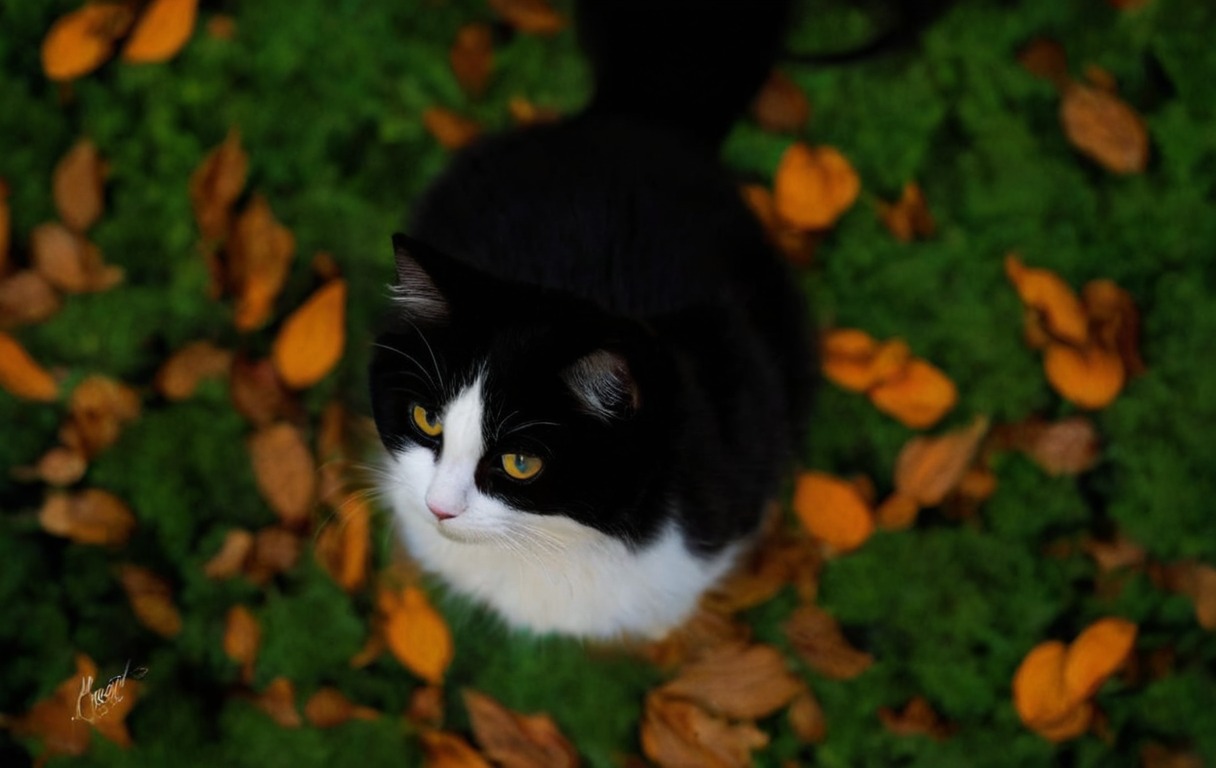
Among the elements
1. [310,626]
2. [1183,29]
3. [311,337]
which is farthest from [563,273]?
[1183,29]

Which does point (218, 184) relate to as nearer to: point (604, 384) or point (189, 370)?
point (189, 370)

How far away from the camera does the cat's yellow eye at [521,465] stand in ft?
3.58

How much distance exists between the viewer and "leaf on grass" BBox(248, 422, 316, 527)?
1618 millimetres

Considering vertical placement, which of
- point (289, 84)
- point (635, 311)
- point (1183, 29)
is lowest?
point (289, 84)

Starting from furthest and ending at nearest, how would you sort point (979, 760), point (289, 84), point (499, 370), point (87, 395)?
1. point (289, 84)
2. point (87, 395)
3. point (979, 760)
4. point (499, 370)

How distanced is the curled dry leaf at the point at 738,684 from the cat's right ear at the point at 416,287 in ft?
2.42

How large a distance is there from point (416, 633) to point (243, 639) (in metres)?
0.26

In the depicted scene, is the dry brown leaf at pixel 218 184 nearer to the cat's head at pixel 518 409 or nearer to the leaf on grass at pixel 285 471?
the leaf on grass at pixel 285 471

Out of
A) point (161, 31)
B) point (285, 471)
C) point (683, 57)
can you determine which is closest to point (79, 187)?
point (161, 31)

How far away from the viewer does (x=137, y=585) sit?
1564 millimetres

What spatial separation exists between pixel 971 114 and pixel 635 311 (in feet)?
2.97

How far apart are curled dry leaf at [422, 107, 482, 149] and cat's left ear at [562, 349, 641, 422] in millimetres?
884

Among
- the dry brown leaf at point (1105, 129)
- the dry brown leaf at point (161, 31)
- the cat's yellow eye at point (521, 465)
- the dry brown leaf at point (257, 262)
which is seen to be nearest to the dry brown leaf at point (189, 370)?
the dry brown leaf at point (257, 262)

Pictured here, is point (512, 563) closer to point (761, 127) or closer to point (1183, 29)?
point (761, 127)
